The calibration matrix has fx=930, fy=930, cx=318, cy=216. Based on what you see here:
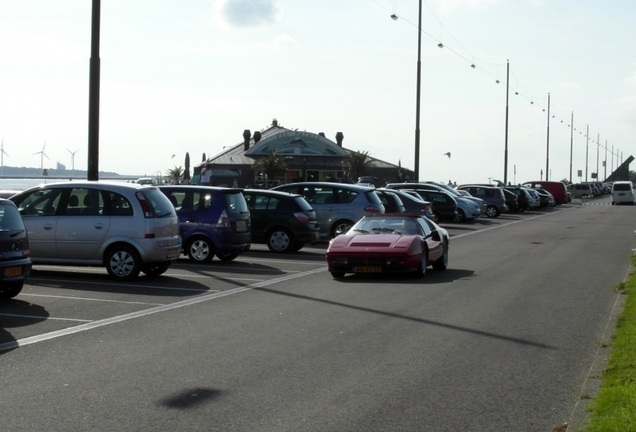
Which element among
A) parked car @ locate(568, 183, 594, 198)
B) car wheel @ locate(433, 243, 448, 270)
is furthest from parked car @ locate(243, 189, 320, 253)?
parked car @ locate(568, 183, 594, 198)

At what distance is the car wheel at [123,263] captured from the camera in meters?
16.2

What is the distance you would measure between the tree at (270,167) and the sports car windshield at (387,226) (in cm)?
6214

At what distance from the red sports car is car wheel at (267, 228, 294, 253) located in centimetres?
473

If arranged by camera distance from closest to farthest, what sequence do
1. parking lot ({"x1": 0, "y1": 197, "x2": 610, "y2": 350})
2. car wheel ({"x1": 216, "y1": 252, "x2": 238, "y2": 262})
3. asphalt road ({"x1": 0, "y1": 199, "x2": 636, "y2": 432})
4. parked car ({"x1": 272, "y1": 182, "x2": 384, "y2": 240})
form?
1. asphalt road ({"x1": 0, "y1": 199, "x2": 636, "y2": 432})
2. parking lot ({"x1": 0, "y1": 197, "x2": 610, "y2": 350})
3. car wheel ({"x1": 216, "y1": 252, "x2": 238, "y2": 262})
4. parked car ({"x1": 272, "y1": 182, "x2": 384, "y2": 240})

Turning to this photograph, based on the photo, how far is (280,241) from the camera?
76.5 feet

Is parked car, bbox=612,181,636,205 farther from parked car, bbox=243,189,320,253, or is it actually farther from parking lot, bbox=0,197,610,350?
parking lot, bbox=0,197,610,350

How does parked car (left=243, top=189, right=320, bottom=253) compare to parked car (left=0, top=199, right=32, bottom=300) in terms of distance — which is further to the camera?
parked car (left=243, top=189, right=320, bottom=253)

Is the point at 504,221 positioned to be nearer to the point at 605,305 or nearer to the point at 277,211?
the point at 277,211

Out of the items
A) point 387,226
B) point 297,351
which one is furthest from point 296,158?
point 297,351

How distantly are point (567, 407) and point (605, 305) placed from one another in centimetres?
677

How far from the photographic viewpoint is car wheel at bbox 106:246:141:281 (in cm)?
1617

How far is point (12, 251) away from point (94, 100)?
25.0 ft

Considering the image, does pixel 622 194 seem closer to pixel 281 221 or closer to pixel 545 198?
pixel 545 198

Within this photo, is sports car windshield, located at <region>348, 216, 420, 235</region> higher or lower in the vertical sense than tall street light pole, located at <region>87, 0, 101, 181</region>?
lower
